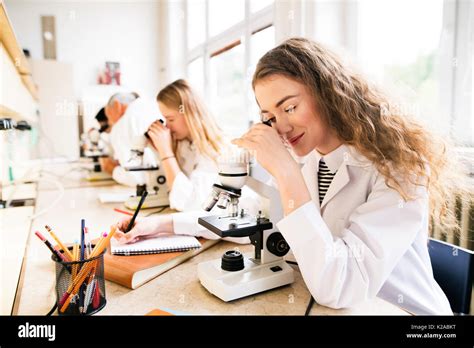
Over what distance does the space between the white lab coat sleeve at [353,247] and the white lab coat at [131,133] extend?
3.52 ft

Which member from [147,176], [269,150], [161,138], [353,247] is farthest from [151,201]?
[353,247]

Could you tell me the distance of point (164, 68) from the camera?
201 cm

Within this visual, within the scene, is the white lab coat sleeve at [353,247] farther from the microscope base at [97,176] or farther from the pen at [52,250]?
the microscope base at [97,176]

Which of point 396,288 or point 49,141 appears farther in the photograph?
point 49,141

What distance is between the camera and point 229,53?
204cm

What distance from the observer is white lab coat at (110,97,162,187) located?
1616mm

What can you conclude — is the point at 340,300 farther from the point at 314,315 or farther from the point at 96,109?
the point at 96,109

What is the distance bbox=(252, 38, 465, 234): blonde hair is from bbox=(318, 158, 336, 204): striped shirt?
9 centimetres

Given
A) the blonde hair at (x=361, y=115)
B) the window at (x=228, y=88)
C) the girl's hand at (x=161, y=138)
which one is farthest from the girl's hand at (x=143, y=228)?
the window at (x=228, y=88)

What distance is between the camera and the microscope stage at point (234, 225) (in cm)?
66

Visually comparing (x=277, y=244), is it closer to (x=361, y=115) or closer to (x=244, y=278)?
(x=244, y=278)
